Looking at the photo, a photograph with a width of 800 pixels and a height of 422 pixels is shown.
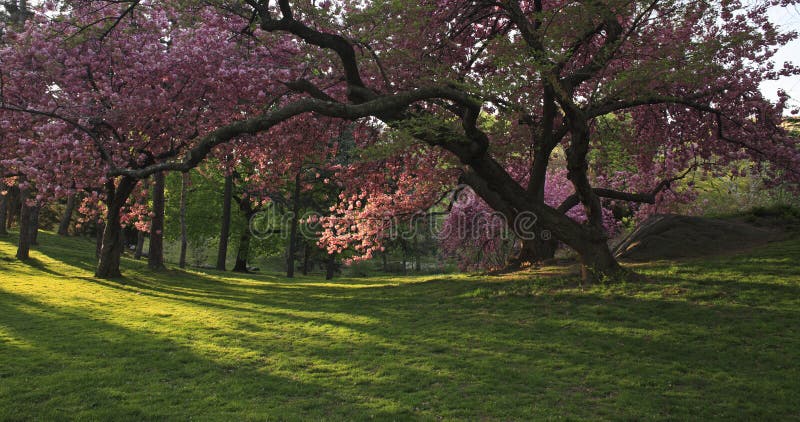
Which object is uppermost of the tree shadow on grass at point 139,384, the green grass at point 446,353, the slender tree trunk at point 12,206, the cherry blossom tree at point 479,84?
the cherry blossom tree at point 479,84

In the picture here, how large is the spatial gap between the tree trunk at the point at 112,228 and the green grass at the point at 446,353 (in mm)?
4995

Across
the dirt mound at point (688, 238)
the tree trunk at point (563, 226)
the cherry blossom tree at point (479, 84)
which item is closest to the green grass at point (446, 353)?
the tree trunk at point (563, 226)

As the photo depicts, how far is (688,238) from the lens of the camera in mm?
16750

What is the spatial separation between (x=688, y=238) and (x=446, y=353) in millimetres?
10997

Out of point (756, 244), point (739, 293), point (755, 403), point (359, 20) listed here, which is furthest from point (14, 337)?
point (756, 244)

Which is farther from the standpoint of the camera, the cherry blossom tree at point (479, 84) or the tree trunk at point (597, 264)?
the tree trunk at point (597, 264)

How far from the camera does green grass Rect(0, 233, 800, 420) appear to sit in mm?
6938

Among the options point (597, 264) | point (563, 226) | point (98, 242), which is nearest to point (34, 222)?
point (98, 242)

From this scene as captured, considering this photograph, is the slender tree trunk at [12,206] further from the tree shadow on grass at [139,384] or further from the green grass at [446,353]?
the tree shadow on grass at [139,384]

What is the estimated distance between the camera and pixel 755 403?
6.68 metres

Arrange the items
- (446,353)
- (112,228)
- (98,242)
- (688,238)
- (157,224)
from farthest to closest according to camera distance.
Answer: (98,242)
(157,224)
(112,228)
(688,238)
(446,353)

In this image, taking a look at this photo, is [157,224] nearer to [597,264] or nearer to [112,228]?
[112,228]

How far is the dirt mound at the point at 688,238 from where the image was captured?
53.2ft

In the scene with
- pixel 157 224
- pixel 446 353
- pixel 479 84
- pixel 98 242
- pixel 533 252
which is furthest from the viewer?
pixel 98 242
